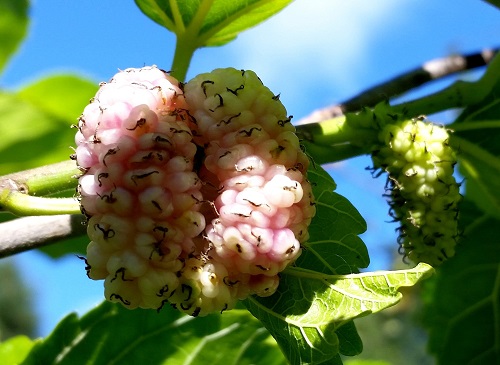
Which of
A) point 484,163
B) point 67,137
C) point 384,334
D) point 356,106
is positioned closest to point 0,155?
point 67,137

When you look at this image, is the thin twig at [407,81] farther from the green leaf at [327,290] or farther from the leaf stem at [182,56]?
the green leaf at [327,290]

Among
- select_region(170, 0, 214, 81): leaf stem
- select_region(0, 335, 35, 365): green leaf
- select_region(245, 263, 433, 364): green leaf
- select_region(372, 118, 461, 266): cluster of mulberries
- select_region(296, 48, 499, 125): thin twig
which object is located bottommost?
select_region(0, 335, 35, 365): green leaf

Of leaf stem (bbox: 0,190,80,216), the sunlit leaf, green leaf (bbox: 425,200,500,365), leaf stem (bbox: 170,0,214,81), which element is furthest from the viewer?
green leaf (bbox: 425,200,500,365)

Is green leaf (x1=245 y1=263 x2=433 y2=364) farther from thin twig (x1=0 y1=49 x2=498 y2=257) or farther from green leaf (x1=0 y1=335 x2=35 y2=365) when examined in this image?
green leaf (x1=0 y1=335 x2=35 y2=365)

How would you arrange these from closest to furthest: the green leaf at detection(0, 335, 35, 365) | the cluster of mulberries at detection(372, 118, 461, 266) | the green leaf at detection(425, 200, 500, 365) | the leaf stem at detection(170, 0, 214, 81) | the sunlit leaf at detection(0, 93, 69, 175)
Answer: the cluster of mulberries at detection(372, 118, 461, 266) → the leaf stem at detection(170, 0, 214, 81) → the green leaf at detection(0, 335, 35, 365) → the sunlit leaf at detection(0, 93, 69, 175) → the green leaf at detection(425, 200, 500, 365)

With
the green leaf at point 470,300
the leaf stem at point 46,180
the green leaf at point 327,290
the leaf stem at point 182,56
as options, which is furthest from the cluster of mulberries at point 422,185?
the green leaf at point 470,300

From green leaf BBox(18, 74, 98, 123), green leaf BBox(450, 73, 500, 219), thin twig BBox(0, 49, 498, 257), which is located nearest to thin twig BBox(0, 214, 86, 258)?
thin twig BBox(0, 49, 498, 257)

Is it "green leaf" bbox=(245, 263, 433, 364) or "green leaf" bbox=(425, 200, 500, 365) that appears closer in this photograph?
"green leaf" bbox=(245, 263, 433, 364)
